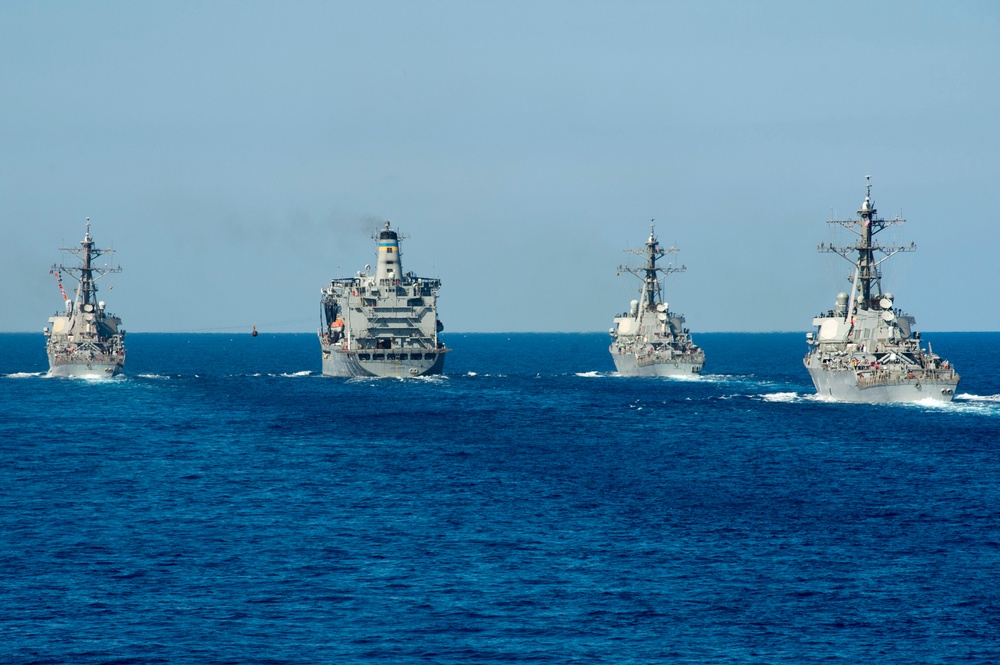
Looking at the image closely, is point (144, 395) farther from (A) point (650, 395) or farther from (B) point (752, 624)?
(B) point (752, 624)

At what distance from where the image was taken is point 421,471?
61.3 m

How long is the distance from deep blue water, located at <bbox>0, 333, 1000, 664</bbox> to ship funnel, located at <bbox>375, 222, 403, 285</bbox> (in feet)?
174

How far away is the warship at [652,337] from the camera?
5684 inches

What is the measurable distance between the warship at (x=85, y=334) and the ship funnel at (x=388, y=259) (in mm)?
30670

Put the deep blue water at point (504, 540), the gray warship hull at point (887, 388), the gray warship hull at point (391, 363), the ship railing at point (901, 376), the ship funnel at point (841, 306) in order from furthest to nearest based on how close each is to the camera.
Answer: the gray warship hull at point (391, 363), the ship funnel at point (841, 306), the gray warship hull at point (887, 388), the ship railing at point (901, 376), the deep blue water at point (504, 540)

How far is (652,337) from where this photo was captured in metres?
150

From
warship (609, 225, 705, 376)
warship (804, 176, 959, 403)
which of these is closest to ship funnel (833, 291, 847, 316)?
warship (804, 176, 959, 403)

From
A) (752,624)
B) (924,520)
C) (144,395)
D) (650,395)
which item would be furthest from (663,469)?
(144,395)

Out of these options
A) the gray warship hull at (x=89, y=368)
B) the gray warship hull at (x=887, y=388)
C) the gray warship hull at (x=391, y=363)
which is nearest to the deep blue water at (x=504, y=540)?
the gray warship hull at (x=887, y=388)

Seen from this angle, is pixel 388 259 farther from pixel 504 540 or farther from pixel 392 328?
pixel 504 540

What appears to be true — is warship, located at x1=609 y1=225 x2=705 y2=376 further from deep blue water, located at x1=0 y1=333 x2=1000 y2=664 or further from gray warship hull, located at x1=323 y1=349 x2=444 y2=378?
deep blue water, located at x1=0 y1=333 x2=1000 y2=664

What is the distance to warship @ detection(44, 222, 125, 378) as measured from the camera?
131875 mm

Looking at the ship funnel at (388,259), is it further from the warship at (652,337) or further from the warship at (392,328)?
the warship at (652,337)

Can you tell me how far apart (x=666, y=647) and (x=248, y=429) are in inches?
2224
